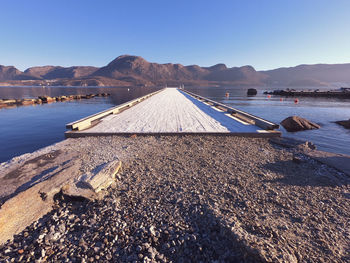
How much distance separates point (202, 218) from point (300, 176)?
3023 millimetres

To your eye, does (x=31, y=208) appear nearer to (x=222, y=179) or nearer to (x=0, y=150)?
(x=222, y=179)

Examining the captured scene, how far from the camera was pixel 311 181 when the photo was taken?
3.85m

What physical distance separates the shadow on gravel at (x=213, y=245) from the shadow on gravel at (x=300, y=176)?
208 centimetres

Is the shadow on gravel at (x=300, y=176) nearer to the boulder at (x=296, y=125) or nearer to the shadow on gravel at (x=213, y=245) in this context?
the shadow on gravel at (x=213, y=245)

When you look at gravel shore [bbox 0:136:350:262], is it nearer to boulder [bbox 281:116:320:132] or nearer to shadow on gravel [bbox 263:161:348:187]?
shadow on gravel [bbox 263:161:348:187]

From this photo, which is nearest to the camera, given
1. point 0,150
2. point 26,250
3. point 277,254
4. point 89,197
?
point 277,254

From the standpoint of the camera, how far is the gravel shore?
2.19 meters

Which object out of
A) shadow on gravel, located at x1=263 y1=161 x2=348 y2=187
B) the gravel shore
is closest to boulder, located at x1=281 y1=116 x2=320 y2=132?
the gravel shore

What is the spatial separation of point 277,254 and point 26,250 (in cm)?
337

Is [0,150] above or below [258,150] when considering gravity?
below

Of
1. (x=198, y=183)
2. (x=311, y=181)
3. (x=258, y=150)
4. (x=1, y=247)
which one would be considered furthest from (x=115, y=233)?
(x=258, y=150)

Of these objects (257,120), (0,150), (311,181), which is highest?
(257,120)

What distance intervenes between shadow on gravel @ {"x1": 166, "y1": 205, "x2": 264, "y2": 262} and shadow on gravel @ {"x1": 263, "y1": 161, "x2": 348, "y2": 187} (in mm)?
2084

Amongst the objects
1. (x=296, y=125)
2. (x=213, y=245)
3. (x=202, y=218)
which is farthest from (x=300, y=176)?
(x=296, y=125)
